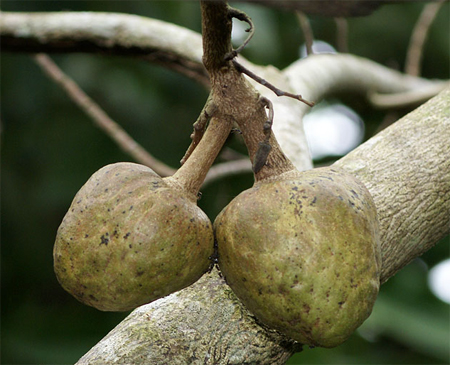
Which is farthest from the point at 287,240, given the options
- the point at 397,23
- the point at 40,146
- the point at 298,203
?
the point at 397,23

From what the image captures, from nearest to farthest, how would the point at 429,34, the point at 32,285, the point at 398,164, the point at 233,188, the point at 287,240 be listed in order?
the point at 287,240
the point at 398,164
the point at 32,285
the point at 233,188
the point at 429,34

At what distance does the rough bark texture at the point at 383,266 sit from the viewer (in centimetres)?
161

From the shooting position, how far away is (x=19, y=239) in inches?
189

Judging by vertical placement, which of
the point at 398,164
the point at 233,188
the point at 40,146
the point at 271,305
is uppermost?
the point at 40,146

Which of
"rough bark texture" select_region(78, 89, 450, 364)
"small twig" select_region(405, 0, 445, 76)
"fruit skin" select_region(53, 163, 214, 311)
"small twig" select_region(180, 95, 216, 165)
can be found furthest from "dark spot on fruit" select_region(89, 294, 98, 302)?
"small twig" select_region(405, 0, 445, 76)

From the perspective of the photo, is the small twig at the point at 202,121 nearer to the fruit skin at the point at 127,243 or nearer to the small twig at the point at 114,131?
the fruit skin at the point at 127,243

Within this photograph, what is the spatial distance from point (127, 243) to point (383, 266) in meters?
0.94

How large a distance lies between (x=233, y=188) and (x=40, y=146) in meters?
1.73

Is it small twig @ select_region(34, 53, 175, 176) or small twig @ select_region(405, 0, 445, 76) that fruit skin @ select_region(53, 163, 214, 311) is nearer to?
small twig @ select_region(34, 53, 175, 176)

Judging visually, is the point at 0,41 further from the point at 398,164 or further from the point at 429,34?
the point at 429,34

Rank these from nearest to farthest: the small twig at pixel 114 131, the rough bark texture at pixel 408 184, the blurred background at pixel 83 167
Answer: the rough bark texture at pixel 408 184 → the small twig at pixel 114 131 → the blurred background at pixel 83 167

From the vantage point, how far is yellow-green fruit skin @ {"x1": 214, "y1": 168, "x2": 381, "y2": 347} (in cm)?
133

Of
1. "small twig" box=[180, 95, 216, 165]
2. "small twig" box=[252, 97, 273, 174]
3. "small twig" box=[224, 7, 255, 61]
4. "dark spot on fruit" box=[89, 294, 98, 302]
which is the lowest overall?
"dark spot on fruit" box=[89, 294, 98, 302]

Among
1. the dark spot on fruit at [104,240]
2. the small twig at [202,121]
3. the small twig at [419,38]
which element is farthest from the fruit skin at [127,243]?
the small twig at [419,38]
